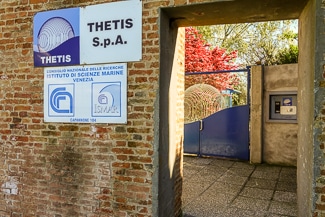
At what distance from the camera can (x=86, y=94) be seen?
3434 mm

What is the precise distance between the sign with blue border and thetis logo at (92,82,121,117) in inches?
11.3

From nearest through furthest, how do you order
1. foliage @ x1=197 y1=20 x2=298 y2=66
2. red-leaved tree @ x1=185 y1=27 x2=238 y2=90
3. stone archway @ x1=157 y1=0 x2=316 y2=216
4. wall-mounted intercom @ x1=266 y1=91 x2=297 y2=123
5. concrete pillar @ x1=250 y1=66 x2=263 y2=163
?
stone archway @ x1=157 y1=0 x2=316 y2=216, wall-mounted intercom @ x1=266 y1=91 x2=297 y2=123, concrete pillar @ x1=250 y1=66 x2=263 y2=163, red-leaved tree @ x1=185 y1=27 x2=238 y2=90, foliage @ x1=197 y1=20 x2=298 y2=66

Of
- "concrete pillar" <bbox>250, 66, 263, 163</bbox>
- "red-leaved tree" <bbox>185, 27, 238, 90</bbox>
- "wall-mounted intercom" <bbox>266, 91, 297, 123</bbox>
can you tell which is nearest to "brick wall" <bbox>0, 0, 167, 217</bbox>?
"concrete pillar" <bbox>250, 66, 263, 163</bbox>

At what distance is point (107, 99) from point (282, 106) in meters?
5.07

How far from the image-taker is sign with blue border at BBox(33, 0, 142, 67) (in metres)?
3.23

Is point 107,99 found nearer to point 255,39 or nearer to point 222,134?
point 222,134

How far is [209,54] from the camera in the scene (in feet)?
47.0

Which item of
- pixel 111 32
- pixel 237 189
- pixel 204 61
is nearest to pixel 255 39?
pixel 204 61

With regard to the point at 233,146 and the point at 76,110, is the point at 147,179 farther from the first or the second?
the point at 233,146

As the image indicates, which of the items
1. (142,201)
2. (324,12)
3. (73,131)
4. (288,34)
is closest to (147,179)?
(142,201)

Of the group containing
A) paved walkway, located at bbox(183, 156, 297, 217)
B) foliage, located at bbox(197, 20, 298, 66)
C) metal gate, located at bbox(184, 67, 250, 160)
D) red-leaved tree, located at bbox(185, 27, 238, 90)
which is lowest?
paved walkway, located at bbox(183, 156, 297, 217)

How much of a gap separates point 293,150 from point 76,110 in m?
5.45

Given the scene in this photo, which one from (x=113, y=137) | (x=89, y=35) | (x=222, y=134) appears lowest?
(x=222, y=134)

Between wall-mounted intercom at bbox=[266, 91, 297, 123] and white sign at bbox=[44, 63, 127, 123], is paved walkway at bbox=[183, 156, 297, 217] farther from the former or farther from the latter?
white sign at bbox=[44, 63, 127, 123]
